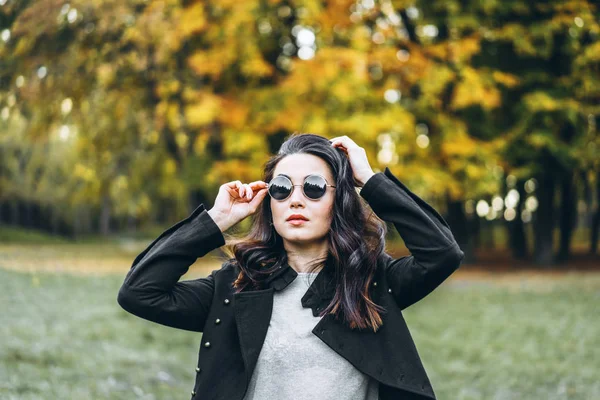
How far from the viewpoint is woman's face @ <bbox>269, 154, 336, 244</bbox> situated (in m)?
2.39

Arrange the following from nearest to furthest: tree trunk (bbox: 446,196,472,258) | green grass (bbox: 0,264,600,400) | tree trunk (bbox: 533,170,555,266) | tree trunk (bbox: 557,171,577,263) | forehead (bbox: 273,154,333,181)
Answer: forehead (bbox: 273,154,333,181), green grass (bbox: 0,264,600,400), tree trunk (bbox: 446,196,472,258), tree trunk (bbox: 533,170,555,266), tree trunk (bbox: 557,171,577,263)

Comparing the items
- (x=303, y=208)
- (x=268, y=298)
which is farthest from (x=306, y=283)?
(x=303, y=208)

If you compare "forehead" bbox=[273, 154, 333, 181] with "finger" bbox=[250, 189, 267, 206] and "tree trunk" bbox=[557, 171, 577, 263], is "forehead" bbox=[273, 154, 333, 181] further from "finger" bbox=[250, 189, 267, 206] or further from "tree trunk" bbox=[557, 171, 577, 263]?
"tree trunk" bbox=[557, 171, 577, 263]

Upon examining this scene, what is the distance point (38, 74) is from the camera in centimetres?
696

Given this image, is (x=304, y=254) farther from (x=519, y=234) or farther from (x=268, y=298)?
(x=519, y=234)

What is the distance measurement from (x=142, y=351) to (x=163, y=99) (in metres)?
8.55

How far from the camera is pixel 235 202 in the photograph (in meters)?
2.58

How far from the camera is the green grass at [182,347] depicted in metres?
5.95

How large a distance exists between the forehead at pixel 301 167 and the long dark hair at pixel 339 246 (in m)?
0.02

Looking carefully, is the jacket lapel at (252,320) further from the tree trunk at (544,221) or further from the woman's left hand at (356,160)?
the tree trunk at (544,221)

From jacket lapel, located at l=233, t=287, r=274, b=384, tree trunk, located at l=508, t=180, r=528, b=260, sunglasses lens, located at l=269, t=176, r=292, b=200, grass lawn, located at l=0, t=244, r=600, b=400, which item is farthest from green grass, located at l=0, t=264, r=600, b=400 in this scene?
tree trunk, located at l=508, t=180, r=528, b=260

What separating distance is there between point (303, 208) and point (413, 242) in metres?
0.38

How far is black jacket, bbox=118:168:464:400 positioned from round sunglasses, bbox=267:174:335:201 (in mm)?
162

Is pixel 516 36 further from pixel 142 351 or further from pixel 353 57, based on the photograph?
pixel 142 351
